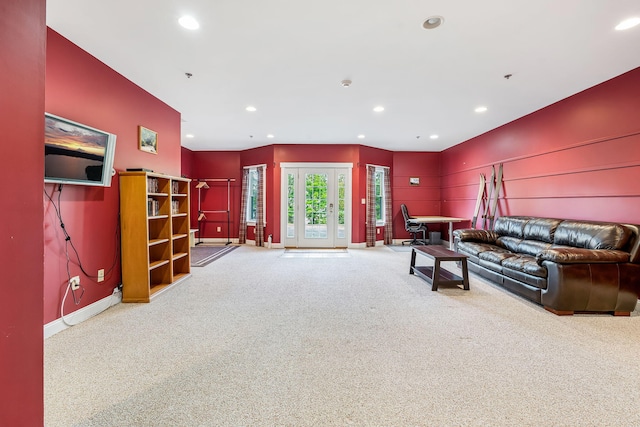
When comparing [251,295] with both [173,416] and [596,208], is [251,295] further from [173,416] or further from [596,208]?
[596,208]

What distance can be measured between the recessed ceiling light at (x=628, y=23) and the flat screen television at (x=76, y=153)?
15.9ft

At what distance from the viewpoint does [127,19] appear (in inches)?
87.7

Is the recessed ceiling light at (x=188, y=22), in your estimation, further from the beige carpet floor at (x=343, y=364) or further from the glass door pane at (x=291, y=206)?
the glass door pane at (x=291, y=206)

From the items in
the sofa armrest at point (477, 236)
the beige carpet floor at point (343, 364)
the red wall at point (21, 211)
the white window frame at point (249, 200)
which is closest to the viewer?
the red wall at point (21, 211)

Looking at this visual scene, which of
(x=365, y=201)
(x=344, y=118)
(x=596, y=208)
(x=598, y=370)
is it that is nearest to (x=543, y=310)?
(x=598, y=370)

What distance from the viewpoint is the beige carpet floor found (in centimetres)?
147

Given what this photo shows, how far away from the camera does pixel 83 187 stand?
8.76ft

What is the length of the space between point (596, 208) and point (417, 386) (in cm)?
370

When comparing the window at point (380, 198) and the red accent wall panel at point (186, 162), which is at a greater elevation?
the red accent wall panel at point (186, 162)

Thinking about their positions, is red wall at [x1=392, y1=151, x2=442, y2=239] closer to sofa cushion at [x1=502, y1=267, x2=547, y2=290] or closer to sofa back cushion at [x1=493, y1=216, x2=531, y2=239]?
sofa back cushion at [x1=493, y1=216, x2=531, y2=239]

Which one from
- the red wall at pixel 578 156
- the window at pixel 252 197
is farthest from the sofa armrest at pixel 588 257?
the window at pixel 252 197

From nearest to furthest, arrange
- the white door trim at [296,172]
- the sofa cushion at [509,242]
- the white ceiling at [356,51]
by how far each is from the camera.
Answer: the white ceiling at [356,51] < the sofa cushion at [509,242] < the white door trim at [296,172]

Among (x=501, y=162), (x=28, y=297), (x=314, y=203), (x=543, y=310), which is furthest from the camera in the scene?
(x=314, y=203)

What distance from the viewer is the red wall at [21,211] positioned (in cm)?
93
